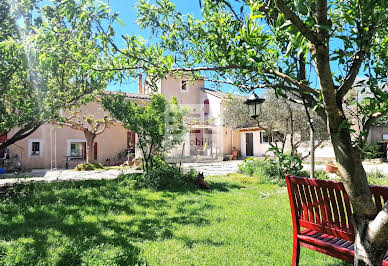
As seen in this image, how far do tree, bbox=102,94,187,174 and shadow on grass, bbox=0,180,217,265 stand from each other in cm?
217

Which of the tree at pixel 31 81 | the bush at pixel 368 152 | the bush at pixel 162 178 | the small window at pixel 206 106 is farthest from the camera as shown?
the small window at pixel 206 106

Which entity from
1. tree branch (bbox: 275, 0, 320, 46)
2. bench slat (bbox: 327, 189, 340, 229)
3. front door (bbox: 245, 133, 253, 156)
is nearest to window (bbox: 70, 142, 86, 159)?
front door (bbox: 245, 133, 253, 156)

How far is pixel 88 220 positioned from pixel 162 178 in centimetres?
382

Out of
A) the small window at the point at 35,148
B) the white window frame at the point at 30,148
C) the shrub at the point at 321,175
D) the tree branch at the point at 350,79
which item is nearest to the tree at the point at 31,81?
the tree branch at the point at 350,79

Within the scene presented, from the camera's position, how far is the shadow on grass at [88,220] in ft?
11.1

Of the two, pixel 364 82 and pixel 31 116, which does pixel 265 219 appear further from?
pixel 31 116

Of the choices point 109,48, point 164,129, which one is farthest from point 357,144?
point 164,129

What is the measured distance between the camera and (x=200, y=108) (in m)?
21.8

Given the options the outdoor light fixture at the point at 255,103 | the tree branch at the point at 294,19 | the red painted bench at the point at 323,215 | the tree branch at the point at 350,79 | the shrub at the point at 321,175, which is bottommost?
the shrub at the point at 321,175

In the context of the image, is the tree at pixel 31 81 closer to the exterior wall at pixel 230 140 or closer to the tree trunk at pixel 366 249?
the tree trunk at pixel 366 249

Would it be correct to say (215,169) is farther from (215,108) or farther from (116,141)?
(215,108)

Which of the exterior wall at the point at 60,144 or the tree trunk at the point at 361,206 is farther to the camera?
the exterior wall at the point at 60,144

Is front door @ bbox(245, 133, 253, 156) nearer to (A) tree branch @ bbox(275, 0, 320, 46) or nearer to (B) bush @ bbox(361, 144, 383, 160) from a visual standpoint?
(B) bush @ bbox(361, 144, 383, 160)

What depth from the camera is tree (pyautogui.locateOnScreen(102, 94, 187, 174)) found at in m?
8.65
